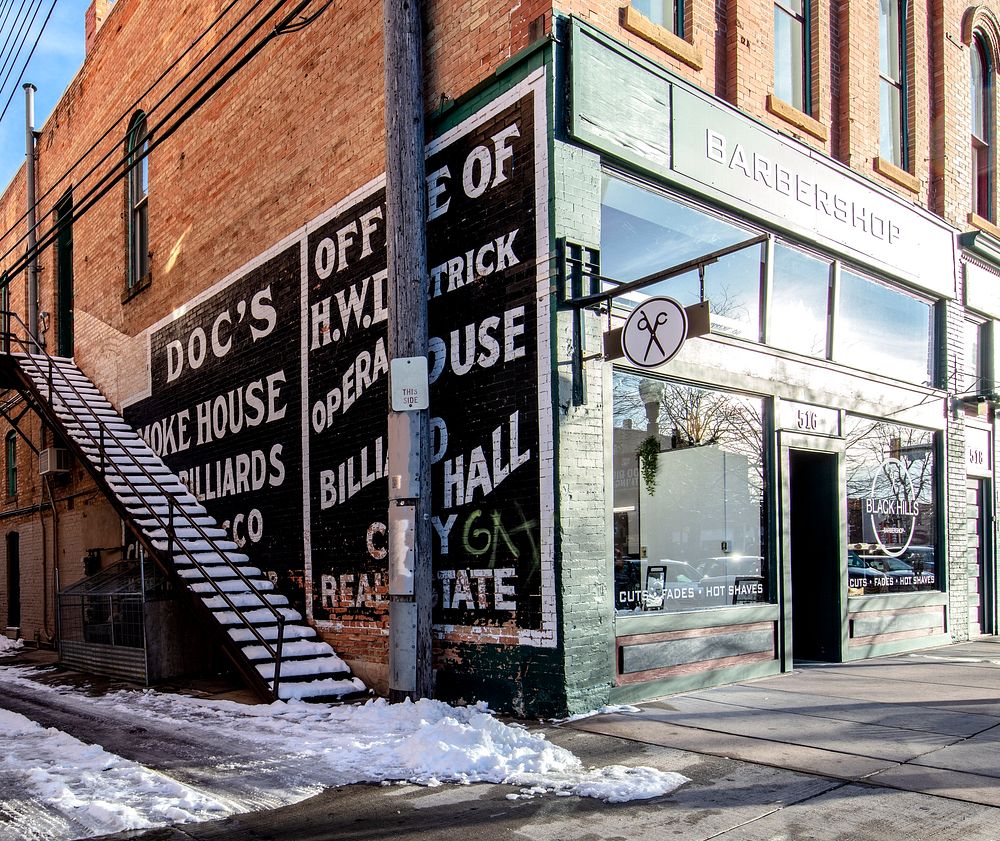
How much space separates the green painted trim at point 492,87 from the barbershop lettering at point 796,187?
2.25 m

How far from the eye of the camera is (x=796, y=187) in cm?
1068

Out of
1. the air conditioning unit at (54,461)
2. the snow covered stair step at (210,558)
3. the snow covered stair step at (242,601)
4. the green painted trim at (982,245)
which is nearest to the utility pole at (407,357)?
the snow covered stair step at (242,601)

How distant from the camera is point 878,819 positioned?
501 cm

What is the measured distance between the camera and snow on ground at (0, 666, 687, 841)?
5574mm

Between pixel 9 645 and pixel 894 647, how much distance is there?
1661 cm

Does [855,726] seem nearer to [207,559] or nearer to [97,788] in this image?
[97,788]

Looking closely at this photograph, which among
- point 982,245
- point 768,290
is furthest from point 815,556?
point 982,245

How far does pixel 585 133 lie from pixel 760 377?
360 cm

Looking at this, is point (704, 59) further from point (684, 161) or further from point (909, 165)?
point (909, 165)

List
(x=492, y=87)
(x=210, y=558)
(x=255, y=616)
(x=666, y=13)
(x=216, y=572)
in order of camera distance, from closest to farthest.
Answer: (x=492, y=87)
(x=666, y=13)
(x=255, y=616)
(x=216, y=572)
(x=210, y=558)

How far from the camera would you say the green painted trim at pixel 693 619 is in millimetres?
8414

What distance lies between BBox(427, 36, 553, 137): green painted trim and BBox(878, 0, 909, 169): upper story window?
6.86 meters

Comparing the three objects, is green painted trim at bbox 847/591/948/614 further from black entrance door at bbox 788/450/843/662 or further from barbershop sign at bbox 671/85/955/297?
barbershop sign at bbox 671/85/955/297

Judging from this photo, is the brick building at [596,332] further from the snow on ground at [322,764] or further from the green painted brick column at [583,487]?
the snow on ground at [322,764]
